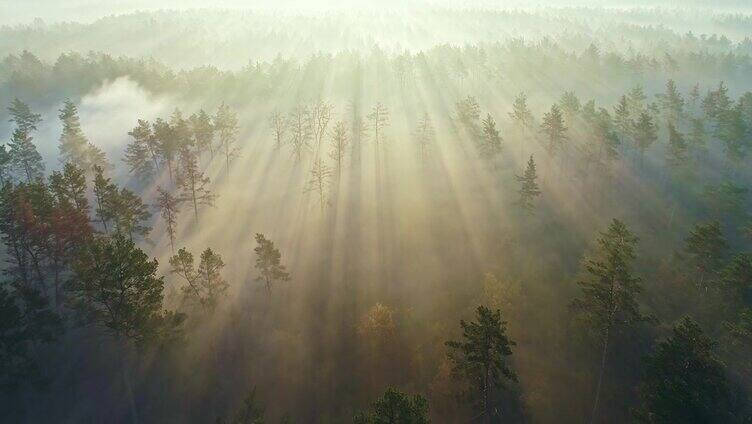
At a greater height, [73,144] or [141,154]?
[73,144]

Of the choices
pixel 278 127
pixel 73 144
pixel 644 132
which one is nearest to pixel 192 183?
pixel 73 144

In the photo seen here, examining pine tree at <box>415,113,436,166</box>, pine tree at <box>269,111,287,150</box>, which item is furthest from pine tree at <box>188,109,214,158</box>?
pine tree at <box>415,113,436,166</box>

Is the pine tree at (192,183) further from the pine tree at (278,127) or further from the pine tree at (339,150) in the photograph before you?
the pine tree at (339,150)

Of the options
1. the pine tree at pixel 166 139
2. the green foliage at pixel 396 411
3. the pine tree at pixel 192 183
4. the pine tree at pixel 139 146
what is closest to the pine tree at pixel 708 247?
the green foliage at pixel 396 411

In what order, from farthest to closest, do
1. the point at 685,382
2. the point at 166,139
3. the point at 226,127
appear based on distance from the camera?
1. the point at 226,127
2. the point at 166,139
3. the point at 685,382

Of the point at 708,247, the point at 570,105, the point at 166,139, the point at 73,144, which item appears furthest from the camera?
the point at 570,105

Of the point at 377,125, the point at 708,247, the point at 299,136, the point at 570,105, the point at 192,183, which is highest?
the point at 377,125

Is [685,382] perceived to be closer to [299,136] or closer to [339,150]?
[339,150]
